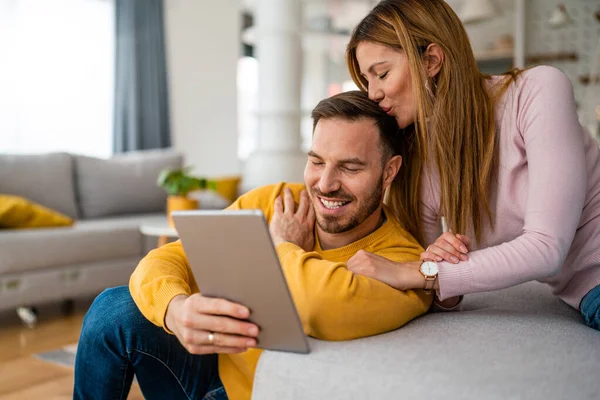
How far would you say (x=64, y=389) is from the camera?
2.31 metres

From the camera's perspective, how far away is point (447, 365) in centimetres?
99

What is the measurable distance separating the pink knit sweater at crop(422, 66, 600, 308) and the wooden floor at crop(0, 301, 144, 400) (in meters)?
1.46

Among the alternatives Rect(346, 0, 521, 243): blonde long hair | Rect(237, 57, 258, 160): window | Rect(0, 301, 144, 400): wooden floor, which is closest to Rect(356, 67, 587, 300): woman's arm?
Rect(346, 0, 521, 243): blonde long hair

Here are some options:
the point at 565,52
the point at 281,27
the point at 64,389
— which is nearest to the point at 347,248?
the point at 64,389

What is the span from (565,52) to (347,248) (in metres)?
5.77

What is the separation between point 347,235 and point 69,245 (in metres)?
2.46

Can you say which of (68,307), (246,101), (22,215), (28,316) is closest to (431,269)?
(28,316)

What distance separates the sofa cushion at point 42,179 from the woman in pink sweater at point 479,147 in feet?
9.92

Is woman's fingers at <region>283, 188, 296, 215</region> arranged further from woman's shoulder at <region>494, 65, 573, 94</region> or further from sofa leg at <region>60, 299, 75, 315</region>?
sofa leg at <region>60, 299, 75, 315</region>

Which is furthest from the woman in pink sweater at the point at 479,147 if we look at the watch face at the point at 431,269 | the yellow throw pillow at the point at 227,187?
the yellow throw pillow at the point at 227,187

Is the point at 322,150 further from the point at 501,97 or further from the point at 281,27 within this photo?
the point at 281,27

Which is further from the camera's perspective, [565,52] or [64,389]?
[565,52]

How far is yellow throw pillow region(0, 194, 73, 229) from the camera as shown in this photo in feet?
11.1

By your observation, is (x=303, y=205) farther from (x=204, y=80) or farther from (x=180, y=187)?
(x=204, y=80)
